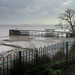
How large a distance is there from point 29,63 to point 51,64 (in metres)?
1.17

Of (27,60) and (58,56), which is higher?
(27,60)

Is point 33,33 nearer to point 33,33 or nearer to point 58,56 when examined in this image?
point 33,33

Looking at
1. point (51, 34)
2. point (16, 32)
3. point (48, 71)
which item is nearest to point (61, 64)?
point (48, 71)

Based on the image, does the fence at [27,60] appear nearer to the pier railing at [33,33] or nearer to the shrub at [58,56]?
the shrub at [58,56]

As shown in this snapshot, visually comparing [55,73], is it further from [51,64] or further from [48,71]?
[51,64]

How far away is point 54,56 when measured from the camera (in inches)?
228

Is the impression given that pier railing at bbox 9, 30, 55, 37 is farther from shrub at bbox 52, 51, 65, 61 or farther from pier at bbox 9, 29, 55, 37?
shrub at bbox 52, 51, 65, 61

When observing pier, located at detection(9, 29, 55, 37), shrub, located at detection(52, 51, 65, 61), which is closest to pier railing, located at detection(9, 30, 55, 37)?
pier, located at detection(9, 29, 55, 37)

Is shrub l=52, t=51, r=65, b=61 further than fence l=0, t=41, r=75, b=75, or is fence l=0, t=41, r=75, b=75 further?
shrub l=52, t=51, r=65, b=61

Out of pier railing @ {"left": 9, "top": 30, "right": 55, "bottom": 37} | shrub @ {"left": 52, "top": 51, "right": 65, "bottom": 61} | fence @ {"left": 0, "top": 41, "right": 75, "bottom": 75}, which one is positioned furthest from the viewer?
pier railing @ {"left": 9, "top": 30, "right": 55, "bottom": 37}

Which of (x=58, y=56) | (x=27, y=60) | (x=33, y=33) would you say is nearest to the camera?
(x=27, y=60)

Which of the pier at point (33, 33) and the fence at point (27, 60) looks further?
the pier at point (33, 33)

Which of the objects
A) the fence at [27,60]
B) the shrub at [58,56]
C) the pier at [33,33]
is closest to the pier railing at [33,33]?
the pier at [33,33]

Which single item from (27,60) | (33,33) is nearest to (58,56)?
(27,60)
